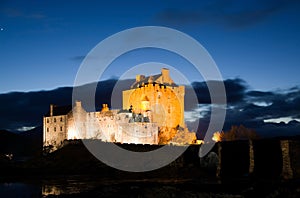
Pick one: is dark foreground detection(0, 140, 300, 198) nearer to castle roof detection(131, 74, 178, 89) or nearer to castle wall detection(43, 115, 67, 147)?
castle wall detection(43, 115, 67, 147)

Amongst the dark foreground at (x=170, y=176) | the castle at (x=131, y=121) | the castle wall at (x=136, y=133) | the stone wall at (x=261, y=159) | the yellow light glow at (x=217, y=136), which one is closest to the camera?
the dark foreground at (x=170, y=176)

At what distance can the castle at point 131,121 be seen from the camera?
83438 mm

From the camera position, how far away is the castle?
274ft

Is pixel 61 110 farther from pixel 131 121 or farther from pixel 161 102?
pixel 161 102

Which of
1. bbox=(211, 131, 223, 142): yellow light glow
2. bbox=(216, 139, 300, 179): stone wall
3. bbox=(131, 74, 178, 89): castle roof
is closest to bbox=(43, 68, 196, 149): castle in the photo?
bbox=(131, 74, 178, 89): castle roof

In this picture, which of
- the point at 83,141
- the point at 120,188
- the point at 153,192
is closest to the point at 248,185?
the point at 153,192

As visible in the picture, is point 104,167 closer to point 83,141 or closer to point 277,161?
point 83,141

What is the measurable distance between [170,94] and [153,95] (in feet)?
22.4

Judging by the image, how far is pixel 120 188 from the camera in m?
31.7

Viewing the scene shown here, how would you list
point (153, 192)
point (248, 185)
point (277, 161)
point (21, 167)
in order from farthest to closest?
point (21, 167) → point (277, 161) → point (248, 185) → point (153, 192)

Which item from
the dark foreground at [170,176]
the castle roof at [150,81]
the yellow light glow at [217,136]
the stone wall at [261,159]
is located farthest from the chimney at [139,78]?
the stone wall at [261,159]

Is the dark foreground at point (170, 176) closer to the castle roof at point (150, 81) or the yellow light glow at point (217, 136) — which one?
the yellow light glow at point (217, 136)

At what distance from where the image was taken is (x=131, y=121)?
83500 mm

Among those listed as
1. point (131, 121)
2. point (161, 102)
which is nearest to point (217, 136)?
point (161, 102)
